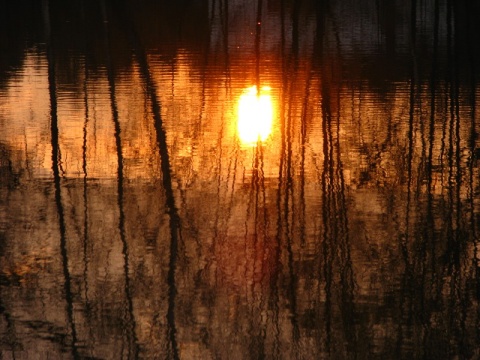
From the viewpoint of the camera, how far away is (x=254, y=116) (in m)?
10.4

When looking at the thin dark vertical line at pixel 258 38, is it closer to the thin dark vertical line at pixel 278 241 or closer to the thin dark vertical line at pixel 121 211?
the thin dark vertical line at pixel 278 241

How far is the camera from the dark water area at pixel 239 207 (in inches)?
219

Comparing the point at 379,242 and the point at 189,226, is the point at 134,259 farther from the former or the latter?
the point at 379,242

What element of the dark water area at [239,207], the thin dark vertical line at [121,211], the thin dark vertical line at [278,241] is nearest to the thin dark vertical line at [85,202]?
the dark water area at [239,207]

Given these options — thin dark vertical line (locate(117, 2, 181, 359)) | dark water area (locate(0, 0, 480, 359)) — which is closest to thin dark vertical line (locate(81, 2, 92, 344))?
dark water area (locate(0, 0, 480, 359))

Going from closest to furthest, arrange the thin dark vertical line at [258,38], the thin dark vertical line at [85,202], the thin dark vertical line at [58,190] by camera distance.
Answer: the thin dark vertical line at [58,190] → the thin dark vertical line at [85,202] → the thin dark vertical line at [258,38]

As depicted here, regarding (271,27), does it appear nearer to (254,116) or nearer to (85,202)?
(254,116)

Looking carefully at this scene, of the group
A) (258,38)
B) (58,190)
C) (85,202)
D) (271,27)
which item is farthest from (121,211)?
(271,27)

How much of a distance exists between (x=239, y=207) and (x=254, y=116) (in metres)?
2.93

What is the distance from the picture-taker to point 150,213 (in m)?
7.42

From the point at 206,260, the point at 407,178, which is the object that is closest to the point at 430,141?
the point at 407,178

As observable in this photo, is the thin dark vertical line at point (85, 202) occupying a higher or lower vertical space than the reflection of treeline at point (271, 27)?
lower

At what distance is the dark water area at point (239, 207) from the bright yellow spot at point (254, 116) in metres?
0.03

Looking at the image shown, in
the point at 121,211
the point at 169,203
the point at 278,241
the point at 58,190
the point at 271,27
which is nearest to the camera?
the point at 278,241
